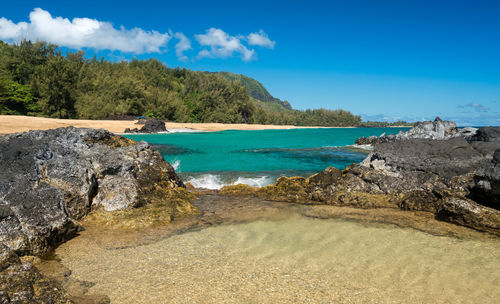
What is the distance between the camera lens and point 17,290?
112 inches

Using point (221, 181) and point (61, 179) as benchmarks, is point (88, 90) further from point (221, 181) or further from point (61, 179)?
point (61, 179)

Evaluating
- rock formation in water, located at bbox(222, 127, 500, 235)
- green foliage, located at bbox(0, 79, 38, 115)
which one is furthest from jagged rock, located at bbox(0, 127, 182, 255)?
green foliage, located at bbox(0, 79, 38, 115)

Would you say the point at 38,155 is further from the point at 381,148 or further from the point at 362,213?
the point at 381,148

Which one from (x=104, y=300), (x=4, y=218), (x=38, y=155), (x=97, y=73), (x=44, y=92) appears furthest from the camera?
(x=97, y=73)

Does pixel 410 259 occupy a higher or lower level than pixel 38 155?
lower

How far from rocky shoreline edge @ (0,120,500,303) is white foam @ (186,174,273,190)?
5.80 ft

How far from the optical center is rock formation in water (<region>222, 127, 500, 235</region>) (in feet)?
19.4

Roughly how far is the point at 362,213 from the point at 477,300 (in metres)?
3.13

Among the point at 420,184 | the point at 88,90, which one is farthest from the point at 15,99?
the point at 420,184

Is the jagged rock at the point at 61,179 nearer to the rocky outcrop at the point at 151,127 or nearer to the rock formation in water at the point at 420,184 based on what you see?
the rock formation in water at the point at 420,184

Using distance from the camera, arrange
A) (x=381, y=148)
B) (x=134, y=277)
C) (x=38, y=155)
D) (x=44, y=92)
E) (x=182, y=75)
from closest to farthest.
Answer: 1. (x=134, y=277)
2. (x=38, y=155)
3. (x=381, y=148)
4. (x=44, y=92)
5. (x=182, y=75)

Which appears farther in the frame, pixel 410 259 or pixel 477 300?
pixel 410 259

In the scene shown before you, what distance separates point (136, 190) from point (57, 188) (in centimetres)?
154

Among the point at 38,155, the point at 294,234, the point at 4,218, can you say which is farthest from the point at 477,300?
the point at 38,155
